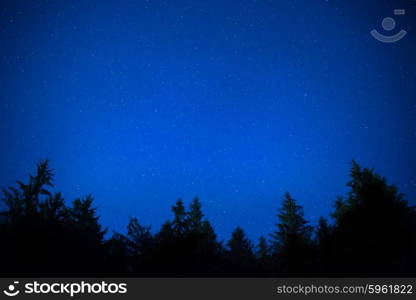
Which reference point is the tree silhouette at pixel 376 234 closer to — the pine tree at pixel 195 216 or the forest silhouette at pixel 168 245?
the forest silhouette at pixel 168 245

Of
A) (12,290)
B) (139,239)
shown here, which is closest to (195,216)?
(139,239)

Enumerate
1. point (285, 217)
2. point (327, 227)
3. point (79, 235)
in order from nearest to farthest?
point (79, 235), point (327, 227), point (285, 217)

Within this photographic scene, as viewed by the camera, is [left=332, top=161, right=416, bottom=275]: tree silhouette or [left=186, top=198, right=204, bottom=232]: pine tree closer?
[left=332, top=161, right=416, bottom=275]: tree silhouette

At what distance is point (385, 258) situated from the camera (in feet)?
29.9

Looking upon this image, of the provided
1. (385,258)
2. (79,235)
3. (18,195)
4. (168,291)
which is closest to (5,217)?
(18,195)

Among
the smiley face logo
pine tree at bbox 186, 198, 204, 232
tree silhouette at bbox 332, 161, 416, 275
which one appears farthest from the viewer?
pine tree at bbox 186, 198, 204, 232

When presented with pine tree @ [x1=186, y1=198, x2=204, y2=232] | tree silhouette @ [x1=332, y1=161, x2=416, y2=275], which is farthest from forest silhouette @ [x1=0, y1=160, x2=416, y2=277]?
pine tree @ [x1=186, y1=198, x2=204, y2=232]

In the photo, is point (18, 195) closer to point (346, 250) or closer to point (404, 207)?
point (346, 250)

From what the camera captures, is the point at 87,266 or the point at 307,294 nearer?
the point at 307,294

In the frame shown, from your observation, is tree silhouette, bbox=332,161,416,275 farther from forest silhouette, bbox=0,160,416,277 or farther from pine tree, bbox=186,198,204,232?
pine tree, bbox=186,198,204,232

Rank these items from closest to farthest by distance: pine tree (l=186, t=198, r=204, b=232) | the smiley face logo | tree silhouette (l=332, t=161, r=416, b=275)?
the smiley face logo → tree silhouette (l=332, t=161, r=416, b=275) → pine tree (l=186, t=198, r=204, b=232)

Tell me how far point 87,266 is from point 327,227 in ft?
41.8

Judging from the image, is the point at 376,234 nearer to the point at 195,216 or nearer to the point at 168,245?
the point at 168,245

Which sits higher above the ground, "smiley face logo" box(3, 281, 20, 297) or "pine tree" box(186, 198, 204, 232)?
"pine tree" box(186, 198, 204, 232)
